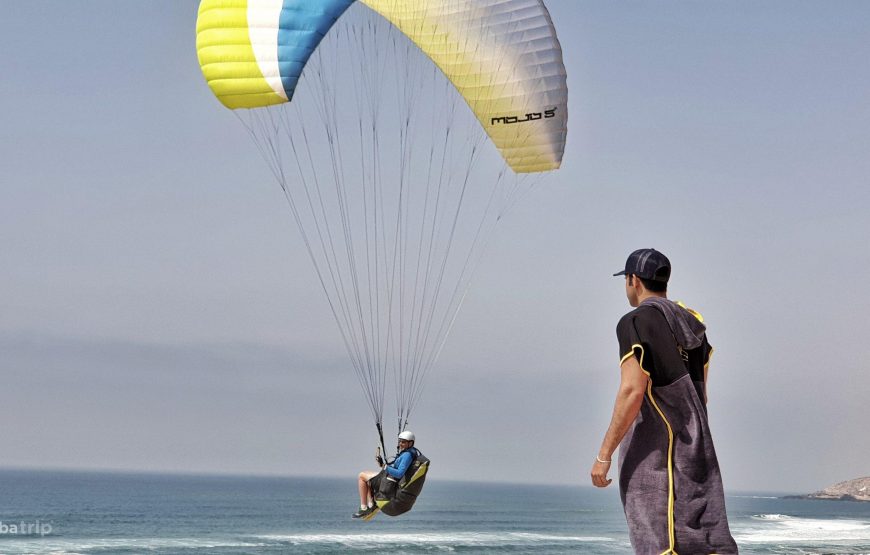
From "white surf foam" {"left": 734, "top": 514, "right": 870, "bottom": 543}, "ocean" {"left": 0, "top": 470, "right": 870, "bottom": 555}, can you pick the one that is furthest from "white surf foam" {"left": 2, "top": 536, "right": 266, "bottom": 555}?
"white surf foam" {"left": 734, "top": 514, "right": 870, "bottom": 543}

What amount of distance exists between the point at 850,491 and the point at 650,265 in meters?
178

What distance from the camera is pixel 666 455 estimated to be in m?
3.33

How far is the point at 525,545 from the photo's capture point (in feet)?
232

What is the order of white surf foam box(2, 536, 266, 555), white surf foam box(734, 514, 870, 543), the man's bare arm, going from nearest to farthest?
1. the man's bare arm
2. white surf foam box(2, 536, 266, 555)
3. white surf foam box(734, 514, 870, 543)

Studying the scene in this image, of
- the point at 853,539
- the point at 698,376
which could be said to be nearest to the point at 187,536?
the point at 853,539

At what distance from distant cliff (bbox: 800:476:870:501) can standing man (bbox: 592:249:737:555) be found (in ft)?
561

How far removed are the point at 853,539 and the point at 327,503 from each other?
67.6m

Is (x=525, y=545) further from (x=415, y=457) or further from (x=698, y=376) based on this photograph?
(x=698, y=376)

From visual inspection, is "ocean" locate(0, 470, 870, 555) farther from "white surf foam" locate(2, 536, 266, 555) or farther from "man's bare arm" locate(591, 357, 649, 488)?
"man's bare arm" locate(591, 357, 649, 488)

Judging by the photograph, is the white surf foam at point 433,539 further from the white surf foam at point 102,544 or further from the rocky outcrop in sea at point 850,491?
the rocky outcrop in sea at point 850,491

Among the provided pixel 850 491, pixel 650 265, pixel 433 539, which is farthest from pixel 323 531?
pixel 850 491

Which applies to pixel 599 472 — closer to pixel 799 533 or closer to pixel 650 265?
pixel 650 265

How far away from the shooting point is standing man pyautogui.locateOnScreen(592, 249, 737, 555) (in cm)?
331

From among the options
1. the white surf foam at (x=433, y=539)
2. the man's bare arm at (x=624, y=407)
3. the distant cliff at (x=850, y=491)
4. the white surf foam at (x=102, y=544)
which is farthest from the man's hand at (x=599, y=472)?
the distant cliff at (x=850, y=491)
